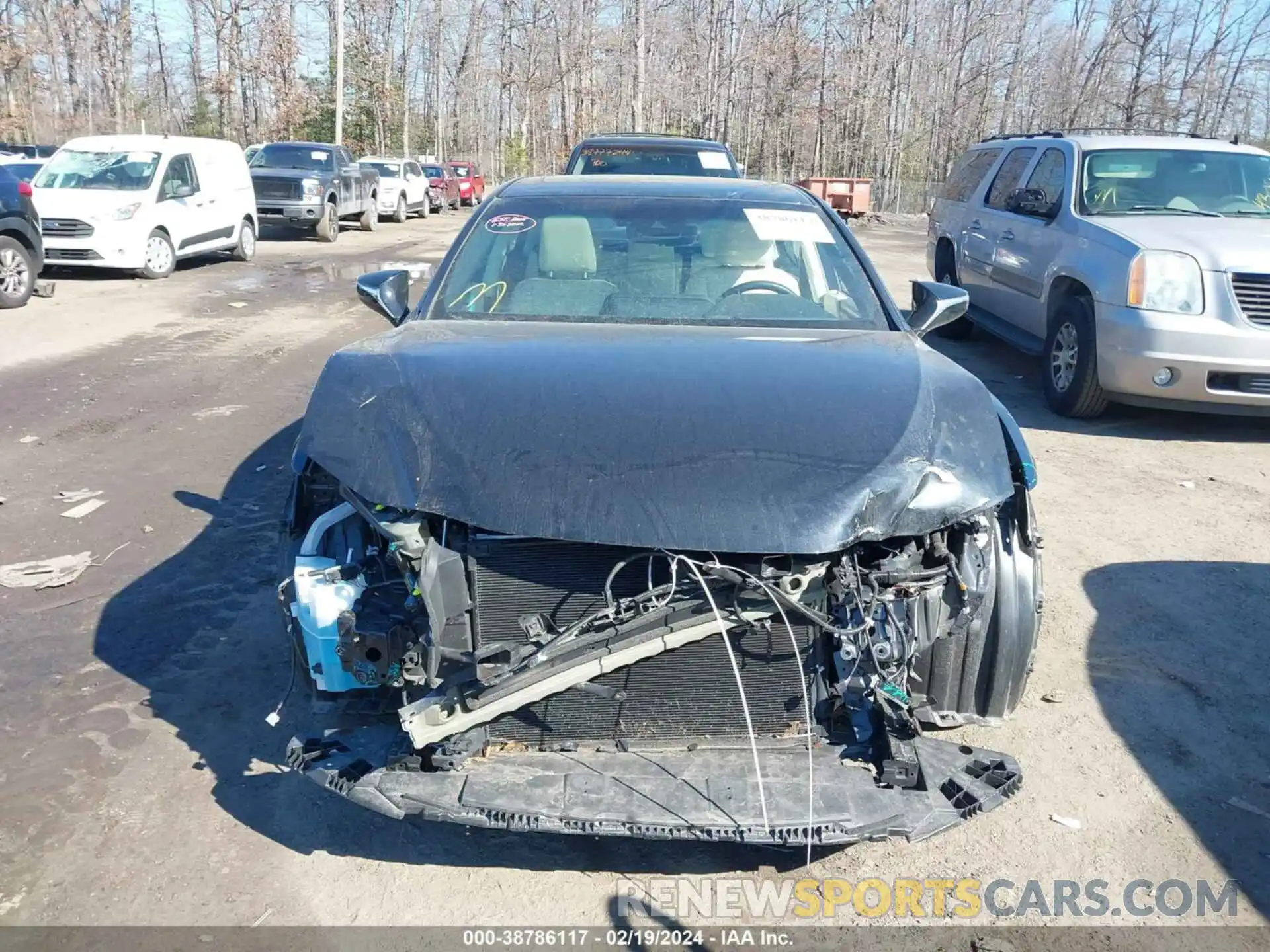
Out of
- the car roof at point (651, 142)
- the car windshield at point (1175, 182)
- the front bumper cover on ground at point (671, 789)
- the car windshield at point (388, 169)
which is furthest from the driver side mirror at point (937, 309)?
the car windshield at point (388, 169)

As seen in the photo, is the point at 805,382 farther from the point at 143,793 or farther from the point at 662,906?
the point at 143,793

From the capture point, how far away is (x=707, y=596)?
2.60m

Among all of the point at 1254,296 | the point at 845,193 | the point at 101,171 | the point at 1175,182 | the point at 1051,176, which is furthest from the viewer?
the point at 845,193

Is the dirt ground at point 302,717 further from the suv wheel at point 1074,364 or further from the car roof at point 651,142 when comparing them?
the car roof at point 651,142

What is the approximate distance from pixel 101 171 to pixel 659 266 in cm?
1321

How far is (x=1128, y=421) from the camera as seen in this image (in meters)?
7.92

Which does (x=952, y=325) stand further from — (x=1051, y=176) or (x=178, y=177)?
(x=178, y=177)

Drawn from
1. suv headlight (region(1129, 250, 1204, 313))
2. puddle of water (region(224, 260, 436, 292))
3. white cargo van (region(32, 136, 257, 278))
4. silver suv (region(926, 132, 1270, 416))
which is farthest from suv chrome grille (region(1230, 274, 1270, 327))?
white cargo van (region(32, 136, 257, 278))

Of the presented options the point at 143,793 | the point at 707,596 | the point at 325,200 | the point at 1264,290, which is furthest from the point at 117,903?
the point at 325,200

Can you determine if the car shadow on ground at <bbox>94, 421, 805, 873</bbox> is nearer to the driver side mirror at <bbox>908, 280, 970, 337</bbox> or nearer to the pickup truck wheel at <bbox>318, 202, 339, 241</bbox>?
the driver side mirror at <bbox>908, 280, 970, 337</bbox>

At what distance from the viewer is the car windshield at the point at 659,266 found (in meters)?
4.04

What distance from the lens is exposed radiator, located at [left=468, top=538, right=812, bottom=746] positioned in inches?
106

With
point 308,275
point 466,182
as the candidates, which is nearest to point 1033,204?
point 308,275

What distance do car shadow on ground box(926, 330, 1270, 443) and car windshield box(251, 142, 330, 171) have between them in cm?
1689
